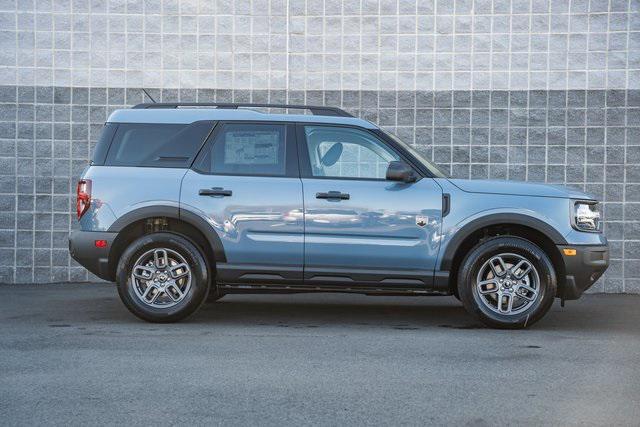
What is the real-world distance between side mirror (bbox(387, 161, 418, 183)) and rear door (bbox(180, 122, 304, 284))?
0.77m

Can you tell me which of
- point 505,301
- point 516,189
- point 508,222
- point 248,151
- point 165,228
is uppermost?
point 248,151

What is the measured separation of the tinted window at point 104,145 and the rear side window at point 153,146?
0.03 meters

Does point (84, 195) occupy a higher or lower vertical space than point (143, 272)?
higher

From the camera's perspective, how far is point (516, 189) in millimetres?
8914

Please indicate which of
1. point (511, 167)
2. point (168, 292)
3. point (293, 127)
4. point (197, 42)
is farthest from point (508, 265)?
point (197, 42)

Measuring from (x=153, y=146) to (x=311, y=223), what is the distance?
1512mm

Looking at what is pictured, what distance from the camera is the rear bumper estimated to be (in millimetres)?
9008

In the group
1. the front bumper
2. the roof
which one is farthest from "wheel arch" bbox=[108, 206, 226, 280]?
the front bumper

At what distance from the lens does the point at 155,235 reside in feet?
29.5

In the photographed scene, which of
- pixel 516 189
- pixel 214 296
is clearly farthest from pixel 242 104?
pixel 516 189

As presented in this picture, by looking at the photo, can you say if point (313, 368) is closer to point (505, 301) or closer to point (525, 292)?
point (505, 301)

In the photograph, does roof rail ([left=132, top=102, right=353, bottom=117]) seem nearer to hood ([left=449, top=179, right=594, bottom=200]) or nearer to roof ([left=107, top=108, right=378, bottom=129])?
roof ([left=107, top=108, right=378, bottom=129])

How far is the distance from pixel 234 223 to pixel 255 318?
41.4 inches

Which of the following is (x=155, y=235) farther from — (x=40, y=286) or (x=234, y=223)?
(x=40, y=286)
